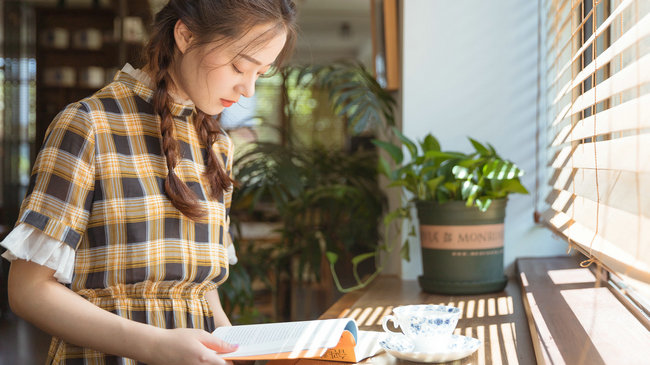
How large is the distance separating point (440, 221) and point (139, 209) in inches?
32.3

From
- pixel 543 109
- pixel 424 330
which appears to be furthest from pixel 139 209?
pixel 543 109

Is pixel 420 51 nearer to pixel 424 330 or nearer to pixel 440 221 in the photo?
pixel 440 221

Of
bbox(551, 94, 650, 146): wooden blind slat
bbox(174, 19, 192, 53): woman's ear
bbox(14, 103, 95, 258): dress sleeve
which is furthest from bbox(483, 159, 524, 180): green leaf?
bbox(14, 103, 95, 258): dress sleeve

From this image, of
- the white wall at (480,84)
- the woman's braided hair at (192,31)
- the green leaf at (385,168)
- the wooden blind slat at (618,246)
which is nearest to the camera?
the wooden blind slat at (618,246)

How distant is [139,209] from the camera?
1068mm

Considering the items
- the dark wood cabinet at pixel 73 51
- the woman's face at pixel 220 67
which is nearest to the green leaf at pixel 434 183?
the woman's face at pixel 220 67

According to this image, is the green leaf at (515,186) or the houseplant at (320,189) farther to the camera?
the houseplant at (320,189)

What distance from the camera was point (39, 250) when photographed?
95 cm

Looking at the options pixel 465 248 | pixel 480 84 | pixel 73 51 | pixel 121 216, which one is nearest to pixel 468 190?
pixel 465 248

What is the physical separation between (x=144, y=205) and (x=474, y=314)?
0.74 meters

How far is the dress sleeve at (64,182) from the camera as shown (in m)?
0.96

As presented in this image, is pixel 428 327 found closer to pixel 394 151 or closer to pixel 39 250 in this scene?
pixel 39 250

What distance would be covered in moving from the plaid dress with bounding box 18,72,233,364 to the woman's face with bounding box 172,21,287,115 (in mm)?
74

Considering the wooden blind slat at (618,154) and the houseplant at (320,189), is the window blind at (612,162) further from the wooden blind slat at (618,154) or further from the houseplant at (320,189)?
the houseplant at (320,189)
